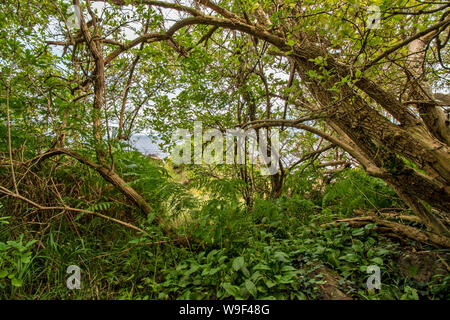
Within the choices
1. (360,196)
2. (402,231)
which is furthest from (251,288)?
(360,196)

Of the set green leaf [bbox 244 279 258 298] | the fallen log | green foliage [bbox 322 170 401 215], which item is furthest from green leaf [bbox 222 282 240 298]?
green foliage [bbox 322 170 401 215]

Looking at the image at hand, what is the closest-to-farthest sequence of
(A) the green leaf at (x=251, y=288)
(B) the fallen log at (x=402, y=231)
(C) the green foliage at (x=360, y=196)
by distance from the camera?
(A) the green leaf at (x=251, y=288)
(B) the fallen log at (x=402, y=231)
(C) the green foliage at (x=360, y=196)

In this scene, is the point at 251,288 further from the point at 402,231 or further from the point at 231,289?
the point at 402,231

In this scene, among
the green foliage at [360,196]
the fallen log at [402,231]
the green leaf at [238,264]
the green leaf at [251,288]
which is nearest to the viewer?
the green leaf at [251,288]

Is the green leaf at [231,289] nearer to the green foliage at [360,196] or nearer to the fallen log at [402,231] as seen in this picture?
the fallen log at [402,231]

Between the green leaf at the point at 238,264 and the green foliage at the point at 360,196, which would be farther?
the green foliage at the point at 360,196

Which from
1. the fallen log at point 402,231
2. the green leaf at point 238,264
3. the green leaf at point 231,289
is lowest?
the green leaf at point 231,289

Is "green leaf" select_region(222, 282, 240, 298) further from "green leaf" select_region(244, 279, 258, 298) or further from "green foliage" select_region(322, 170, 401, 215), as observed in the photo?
"green foliage" select_region(322, 170, 401, 215)

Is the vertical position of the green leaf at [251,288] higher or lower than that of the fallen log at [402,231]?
lower

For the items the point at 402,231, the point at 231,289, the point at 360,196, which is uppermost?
the point at 360,196

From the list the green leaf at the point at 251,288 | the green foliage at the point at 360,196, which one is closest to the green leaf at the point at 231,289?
the green leaf at the point at 251,288

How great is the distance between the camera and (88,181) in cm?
234
